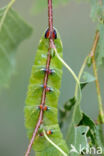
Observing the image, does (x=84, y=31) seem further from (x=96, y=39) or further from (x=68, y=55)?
(x=96, y=39)

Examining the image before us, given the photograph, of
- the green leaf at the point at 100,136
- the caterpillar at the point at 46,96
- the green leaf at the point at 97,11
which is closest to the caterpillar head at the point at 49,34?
the caterpillar at the point at 46,96

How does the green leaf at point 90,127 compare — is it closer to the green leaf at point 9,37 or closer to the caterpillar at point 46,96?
the caterpillar at point 46,96

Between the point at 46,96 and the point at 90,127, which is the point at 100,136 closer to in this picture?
the point at 90,127

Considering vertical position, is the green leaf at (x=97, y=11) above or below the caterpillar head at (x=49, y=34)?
above

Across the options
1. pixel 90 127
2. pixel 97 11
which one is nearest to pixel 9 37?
pixel 97 11

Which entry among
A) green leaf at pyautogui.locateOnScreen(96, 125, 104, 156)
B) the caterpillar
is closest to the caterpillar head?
the caterpillar

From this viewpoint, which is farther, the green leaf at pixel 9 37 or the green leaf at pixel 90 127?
the green leaf at pixel 9 37
